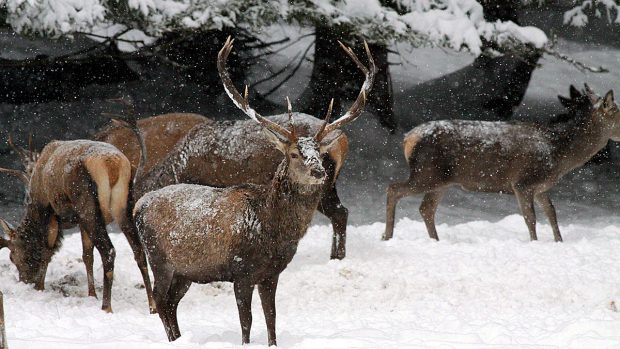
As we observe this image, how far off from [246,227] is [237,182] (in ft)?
10.3

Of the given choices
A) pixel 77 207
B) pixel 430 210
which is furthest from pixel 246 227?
pixel 430 210

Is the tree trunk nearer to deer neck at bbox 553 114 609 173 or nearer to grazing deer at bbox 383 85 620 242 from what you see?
grazing deer at bbox 383 85 620 242

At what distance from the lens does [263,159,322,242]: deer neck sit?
225 inches

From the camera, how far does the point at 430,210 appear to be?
33.9ft

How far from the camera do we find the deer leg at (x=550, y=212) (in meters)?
10.0

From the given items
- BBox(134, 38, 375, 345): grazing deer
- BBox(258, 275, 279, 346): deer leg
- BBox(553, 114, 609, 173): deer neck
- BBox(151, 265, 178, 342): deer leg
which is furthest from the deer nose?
BBox(553, 114, 609, 173): deer neck

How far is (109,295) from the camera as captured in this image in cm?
757

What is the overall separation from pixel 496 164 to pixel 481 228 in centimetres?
122

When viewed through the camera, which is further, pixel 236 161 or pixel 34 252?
pixel 236 161

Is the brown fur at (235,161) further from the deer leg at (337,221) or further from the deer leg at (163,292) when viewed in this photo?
the deer leg at (163,292)

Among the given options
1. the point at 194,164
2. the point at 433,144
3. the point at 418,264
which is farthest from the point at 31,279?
the point at 433,144

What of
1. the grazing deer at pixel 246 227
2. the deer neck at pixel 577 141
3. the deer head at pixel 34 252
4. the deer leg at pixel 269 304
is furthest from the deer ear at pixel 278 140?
the deer neck at pixel 577 141

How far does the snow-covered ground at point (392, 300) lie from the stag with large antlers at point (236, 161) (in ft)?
1.97

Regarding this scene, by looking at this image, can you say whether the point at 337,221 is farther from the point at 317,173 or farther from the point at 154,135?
the point at 317,173
